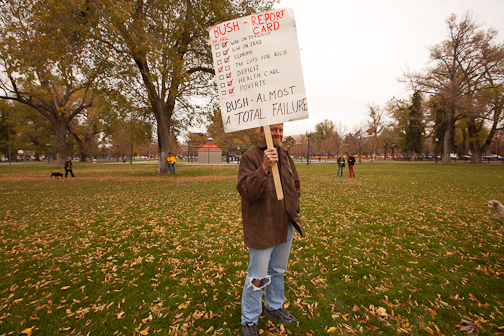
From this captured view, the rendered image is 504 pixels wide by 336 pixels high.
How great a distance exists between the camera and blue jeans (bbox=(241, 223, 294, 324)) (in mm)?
2377

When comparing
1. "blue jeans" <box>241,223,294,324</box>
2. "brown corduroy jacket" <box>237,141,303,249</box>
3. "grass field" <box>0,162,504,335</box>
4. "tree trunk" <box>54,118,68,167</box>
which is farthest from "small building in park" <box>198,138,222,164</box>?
"brown corduroy jacket" <box>237,141,303,249</box>

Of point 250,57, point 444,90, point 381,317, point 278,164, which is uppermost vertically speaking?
point 444,90

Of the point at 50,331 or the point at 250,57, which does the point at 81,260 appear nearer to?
the point at 50,331

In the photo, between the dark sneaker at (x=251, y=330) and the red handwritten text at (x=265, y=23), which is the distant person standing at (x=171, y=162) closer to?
the red handwritten text at (x=265, y=23)

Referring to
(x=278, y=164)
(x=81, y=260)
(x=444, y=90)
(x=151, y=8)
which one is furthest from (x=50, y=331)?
(x=444, y=90)

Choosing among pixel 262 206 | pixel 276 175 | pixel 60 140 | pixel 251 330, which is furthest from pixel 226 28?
pixel 60 140

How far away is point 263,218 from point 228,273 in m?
2.11

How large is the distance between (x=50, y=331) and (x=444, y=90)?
127 feet

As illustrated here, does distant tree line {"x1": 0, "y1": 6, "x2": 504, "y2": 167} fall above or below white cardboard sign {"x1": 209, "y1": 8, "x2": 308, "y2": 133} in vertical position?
above

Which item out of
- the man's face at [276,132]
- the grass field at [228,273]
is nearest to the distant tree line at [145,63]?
the grass field at [228,273]

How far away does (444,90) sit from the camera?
29797 millimetres

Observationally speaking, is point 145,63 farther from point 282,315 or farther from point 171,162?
point 282,315

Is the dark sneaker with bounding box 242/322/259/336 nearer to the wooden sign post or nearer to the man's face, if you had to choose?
the wooden sign post

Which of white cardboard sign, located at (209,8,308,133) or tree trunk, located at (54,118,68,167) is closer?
white cardboard sign, located at (209,8,308,133)
